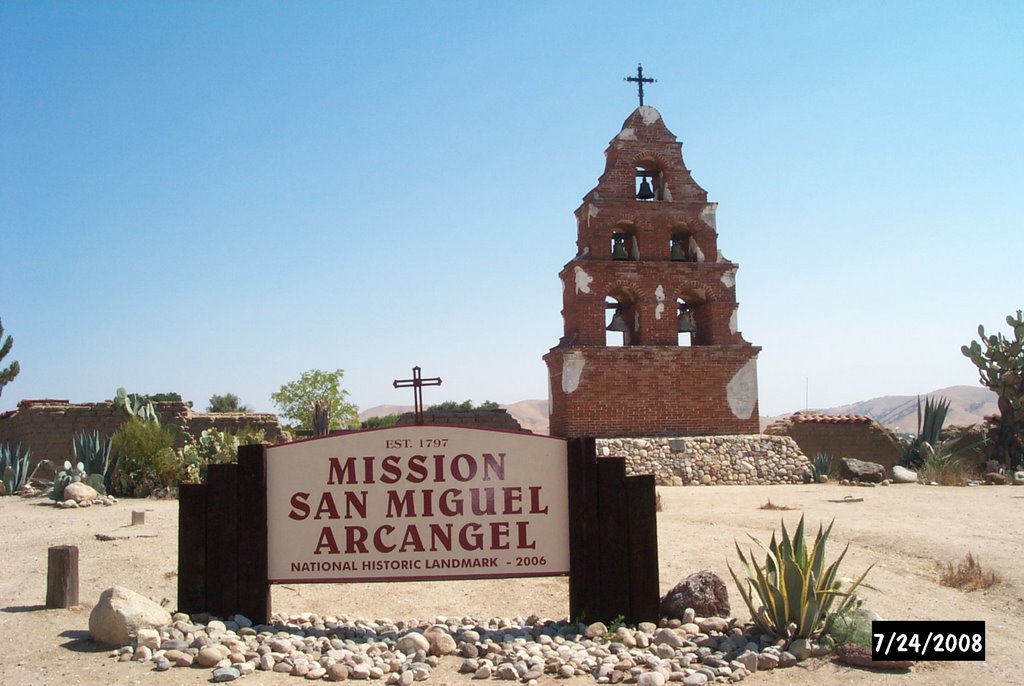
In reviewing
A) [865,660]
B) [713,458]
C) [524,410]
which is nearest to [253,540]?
[865,660]

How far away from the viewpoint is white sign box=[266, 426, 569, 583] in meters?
6.72

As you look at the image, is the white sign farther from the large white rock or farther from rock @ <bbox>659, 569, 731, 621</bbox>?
the large white rock

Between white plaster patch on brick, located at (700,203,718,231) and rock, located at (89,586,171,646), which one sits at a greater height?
white plaster patch on brick, located at (700,203,718,231)

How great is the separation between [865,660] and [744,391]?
1454cm

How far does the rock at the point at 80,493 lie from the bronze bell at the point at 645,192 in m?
13.6

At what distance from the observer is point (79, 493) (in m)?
14.0

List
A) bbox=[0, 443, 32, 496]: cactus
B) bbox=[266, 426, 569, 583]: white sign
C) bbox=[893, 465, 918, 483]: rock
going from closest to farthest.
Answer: bbox=[266, 426, 569, 583]: white sign → bbox=[0, 443, 32, 496]: cactus → bbox=[893, 465, 918, 483]: rock

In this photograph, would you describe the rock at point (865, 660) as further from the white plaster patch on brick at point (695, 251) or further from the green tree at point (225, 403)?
the green tree at point (225, 403)

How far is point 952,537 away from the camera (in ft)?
33.2

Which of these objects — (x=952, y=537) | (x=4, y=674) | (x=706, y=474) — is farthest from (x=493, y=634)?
(x=706, y=474)

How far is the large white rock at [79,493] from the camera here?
13953 millimetres

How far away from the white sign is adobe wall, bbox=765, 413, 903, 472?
1655 cm

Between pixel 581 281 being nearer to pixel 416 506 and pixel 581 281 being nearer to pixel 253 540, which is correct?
pixel 416 506
